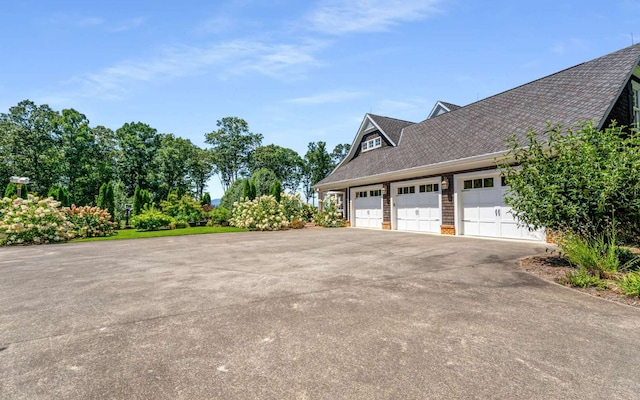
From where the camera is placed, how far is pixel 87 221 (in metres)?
14.5

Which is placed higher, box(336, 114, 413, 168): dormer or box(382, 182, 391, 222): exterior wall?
box(336, 114, 413, 168): dormer

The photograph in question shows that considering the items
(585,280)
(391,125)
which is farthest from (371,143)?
(585,280)

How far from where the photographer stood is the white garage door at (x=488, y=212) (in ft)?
33.7

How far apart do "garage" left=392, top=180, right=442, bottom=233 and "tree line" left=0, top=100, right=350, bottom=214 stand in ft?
63.3

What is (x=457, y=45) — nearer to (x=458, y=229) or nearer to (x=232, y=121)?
(x=458, y=229)

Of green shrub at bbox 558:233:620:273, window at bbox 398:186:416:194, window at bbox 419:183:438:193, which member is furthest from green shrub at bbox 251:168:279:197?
green shrub at bbox 558:233:620:273

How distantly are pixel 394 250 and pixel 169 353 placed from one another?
693cm

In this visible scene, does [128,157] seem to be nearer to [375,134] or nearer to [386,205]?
[375,134]

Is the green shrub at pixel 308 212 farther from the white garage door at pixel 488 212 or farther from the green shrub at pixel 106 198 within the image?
the green shrub at pixel 106 198

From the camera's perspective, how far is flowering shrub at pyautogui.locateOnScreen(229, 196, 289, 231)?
17.3 meters

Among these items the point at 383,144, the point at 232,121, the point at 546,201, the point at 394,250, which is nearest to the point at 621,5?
the point at 546,201

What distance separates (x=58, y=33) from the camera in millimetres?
8031

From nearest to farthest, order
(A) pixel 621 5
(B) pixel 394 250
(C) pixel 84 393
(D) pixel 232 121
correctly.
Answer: (C) pixel 84 393 → (A) pixel 621 5 → (B) pixel 394 250 → (D) pixel 232 121

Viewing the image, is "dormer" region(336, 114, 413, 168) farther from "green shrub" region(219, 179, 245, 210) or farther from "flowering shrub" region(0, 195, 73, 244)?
"flowering shrub" region(0, 195, 73, 244)
